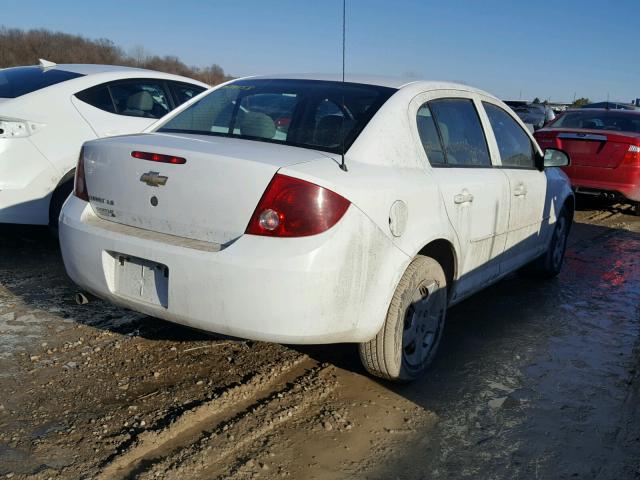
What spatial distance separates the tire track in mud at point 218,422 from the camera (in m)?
2.71

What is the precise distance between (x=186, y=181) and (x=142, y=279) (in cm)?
52

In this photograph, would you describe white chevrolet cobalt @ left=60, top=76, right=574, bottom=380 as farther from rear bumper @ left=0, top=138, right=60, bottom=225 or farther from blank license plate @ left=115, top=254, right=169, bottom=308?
rear bumper @ left=0, top=138, right=60, bottom=225

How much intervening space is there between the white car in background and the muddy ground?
0.85 m

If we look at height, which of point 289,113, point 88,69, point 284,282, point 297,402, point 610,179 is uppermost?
point 88,69

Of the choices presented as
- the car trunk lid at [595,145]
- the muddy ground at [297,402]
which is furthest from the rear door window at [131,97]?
the car trunk lid at [595,145]

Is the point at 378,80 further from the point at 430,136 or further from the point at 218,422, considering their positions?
the point at 218,422

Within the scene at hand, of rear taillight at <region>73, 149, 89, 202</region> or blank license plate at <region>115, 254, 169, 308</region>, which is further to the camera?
rear taillight at <region>73, 149, 89, 202</region>

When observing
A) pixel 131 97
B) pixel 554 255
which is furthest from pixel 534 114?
pixel 131 97

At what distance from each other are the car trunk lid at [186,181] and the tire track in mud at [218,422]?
845mm

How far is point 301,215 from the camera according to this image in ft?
9.25

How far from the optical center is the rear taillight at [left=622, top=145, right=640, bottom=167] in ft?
28.2

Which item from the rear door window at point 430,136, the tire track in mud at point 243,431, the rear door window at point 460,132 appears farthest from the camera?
Result: the rear door window at point 460,132

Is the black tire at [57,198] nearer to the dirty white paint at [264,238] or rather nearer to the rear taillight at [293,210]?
the dirty white paint at [264,238]

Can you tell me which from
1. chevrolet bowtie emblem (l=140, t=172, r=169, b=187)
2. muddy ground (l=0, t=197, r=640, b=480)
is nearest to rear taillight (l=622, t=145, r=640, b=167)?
muddy ground (l=0, t=197, r=640, b=480)
